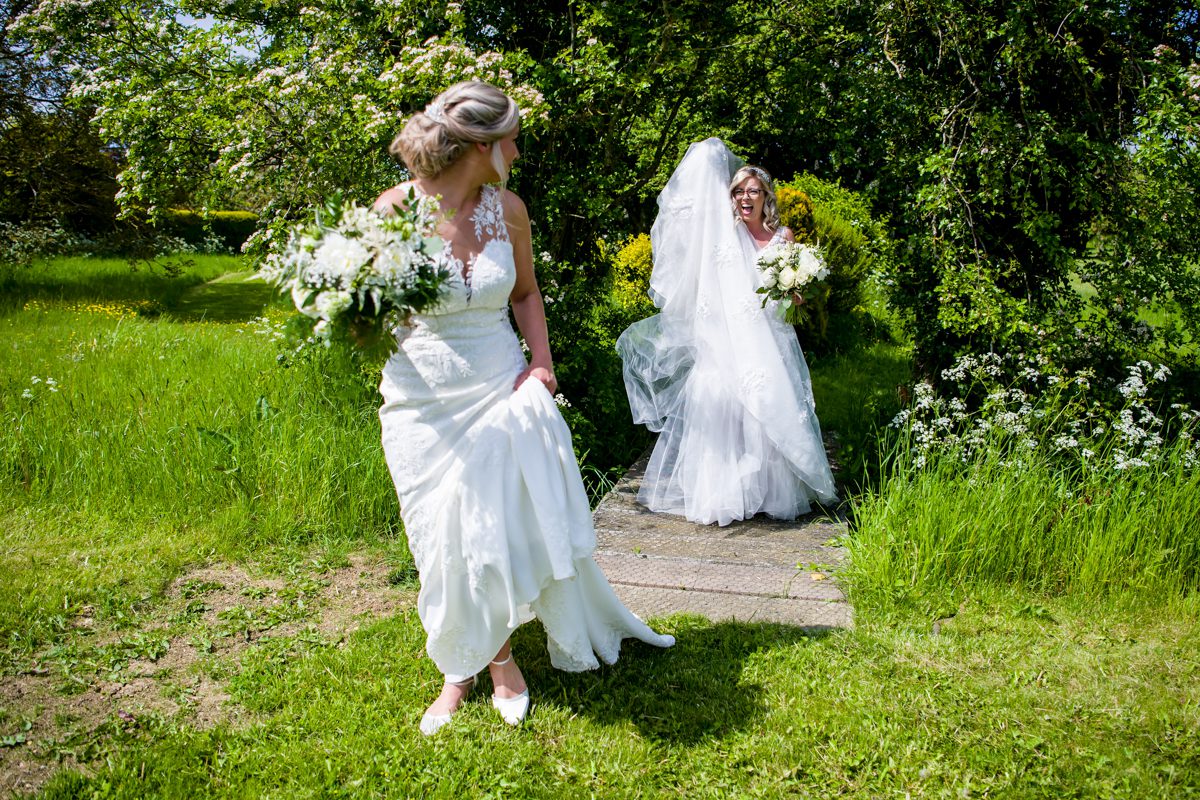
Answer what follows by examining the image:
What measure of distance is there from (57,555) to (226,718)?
2.04 m

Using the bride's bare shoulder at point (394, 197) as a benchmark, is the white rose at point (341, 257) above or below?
below

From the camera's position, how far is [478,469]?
123 inches

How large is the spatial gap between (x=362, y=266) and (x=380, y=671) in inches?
72.3

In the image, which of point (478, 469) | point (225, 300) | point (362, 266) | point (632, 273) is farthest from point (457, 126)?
point (225, 300)

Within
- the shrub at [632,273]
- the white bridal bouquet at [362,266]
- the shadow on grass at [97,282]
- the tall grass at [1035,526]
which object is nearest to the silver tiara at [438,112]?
Answer: the white bridal bouquet at [362,266]

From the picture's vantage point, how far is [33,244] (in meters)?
12.8

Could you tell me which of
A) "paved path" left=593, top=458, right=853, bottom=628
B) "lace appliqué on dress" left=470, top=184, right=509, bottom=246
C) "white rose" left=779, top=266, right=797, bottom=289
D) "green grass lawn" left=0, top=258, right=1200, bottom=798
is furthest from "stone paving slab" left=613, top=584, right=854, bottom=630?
"white rose" left=779, top=266, right=797, bottom=289

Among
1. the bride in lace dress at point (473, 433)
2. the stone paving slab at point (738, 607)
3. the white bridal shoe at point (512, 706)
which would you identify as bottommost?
the white bridal shoe at point (512, 706)

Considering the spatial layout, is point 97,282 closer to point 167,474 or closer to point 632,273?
point 632,273

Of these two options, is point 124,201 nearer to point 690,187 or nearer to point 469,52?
point 469,52

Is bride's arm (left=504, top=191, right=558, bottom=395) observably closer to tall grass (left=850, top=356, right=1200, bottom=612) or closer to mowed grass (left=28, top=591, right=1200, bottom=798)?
mowed grass (left=28, top=591, right=1200, bottom=798)

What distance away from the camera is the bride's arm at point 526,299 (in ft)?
11.0

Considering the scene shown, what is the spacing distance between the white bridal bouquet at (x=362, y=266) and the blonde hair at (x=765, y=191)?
3387mm

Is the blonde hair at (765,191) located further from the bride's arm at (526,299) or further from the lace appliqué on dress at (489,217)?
the lace appliqué on dress at (489,217)
